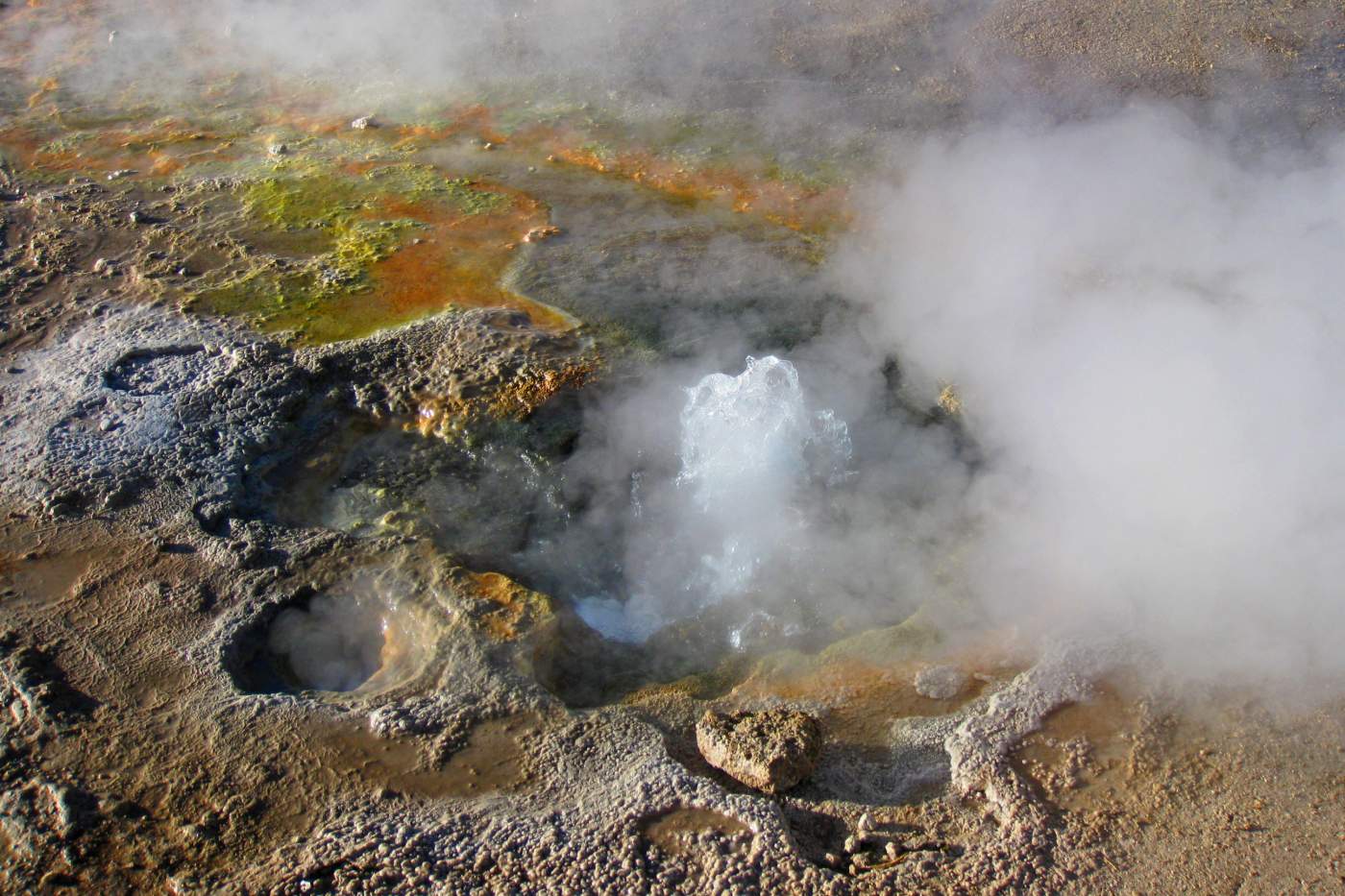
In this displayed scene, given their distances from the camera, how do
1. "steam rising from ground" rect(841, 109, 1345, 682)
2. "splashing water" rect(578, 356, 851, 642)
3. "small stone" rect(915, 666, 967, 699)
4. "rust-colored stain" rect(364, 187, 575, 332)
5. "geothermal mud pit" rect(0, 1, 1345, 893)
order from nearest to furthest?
"geothermal mud pit" rect(0, 1, 1345, 893)
"small stone" rect(915, 666, 967, 699)
"steam rising from ground" rect(841, 109, 1345, 682)
"splashing water" rect(578, 356, 851, 642)
"rust-colored stain" rect(364, 187, 575, 332)

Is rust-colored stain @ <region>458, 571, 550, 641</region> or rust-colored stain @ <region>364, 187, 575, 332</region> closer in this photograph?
rust-colored stain @ <region>458, 571, 550, 641</region>

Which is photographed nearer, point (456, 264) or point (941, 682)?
point (941, 682)

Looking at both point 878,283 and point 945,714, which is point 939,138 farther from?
point 945,714

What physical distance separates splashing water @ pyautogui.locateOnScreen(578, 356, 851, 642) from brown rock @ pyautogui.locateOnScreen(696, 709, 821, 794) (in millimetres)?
583

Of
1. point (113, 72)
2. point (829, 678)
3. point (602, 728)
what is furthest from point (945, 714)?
point (113, 72)

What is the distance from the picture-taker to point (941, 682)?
114 inches

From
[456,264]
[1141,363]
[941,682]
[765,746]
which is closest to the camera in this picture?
[765,746]

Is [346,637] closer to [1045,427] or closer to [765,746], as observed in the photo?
[765,746]

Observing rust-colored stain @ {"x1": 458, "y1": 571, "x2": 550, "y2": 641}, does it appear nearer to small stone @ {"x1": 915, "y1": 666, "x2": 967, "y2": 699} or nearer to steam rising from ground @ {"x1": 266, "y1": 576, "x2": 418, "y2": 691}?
steam rising from ground @ {"x1": 266, "y1": 576, "x2": 418, "y2": 691}

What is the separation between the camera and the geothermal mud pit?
97.1 inches

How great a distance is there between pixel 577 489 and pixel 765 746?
1.27 metres

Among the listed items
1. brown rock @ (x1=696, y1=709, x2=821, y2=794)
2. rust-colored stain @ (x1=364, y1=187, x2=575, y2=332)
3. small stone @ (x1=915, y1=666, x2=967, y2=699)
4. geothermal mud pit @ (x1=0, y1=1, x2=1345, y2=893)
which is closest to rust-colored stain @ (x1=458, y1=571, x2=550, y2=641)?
geothermal mud pit @ (x1=0, y1=1, x2=1345, y2=893)

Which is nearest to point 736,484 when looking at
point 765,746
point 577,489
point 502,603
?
point 577,489

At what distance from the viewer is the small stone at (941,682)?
2.87 meters
